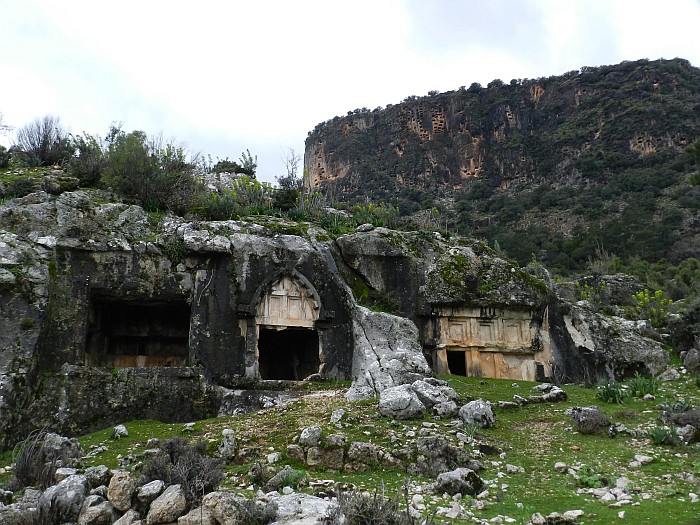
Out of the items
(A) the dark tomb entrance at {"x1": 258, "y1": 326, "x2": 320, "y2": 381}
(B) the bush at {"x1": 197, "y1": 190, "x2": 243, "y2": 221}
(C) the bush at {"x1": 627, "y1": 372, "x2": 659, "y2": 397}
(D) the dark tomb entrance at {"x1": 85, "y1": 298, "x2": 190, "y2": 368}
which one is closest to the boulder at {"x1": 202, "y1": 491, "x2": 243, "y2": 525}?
(C) the bush at {"x1": 627, "y1": 372, "x2": 659, "y2": 397}

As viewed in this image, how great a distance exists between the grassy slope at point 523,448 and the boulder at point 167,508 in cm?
111

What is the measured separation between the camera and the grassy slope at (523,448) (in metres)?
6.96

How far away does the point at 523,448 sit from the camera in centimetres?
965

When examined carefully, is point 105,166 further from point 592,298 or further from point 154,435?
point 592,298

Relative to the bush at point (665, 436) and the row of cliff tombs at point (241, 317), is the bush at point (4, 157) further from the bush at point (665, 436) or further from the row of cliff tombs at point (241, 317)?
the bush at point (665, 436)

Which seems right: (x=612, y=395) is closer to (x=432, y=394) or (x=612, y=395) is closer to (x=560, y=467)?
(x=432, y=394)

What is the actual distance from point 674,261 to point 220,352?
36.8 m

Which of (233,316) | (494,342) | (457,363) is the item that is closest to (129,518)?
(233,316)

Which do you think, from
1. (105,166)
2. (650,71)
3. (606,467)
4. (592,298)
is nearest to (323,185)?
(650,71)

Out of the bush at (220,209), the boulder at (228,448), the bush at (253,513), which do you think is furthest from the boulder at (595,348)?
the bush at (253,513)

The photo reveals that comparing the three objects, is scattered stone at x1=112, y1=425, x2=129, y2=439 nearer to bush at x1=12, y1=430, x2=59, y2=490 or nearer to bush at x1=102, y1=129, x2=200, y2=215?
bush at x1=12, y1=430, x2=59, y2=490

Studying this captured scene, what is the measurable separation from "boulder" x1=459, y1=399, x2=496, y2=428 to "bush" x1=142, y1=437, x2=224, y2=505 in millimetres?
4330

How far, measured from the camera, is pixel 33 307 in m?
13.7

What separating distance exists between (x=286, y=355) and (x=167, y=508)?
472 inches
